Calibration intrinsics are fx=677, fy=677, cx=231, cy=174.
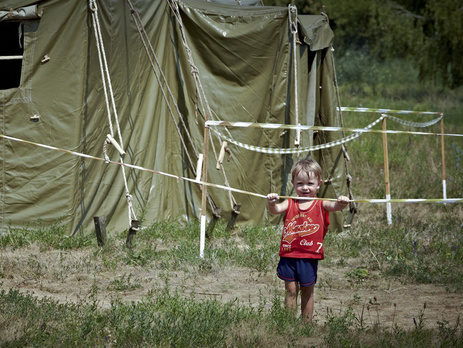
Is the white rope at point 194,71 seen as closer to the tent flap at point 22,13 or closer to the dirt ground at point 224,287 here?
the tent flap at point 22,13

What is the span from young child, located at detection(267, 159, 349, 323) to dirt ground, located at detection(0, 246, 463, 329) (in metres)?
0.51

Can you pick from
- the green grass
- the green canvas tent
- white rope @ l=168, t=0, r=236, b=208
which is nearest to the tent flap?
the green canvas tent

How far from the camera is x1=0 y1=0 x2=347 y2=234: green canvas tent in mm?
7383

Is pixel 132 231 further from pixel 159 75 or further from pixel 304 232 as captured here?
pixel 304 232

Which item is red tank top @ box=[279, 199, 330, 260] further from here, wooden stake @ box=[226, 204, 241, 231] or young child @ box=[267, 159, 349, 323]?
wooden stake @ box=[226, 204, 241, 231]

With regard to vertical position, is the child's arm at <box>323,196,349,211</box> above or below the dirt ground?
above

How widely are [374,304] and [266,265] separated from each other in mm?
1327

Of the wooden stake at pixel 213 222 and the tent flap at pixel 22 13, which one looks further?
the wooden stake at pixel 213 222

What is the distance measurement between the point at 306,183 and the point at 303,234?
14.0 inches

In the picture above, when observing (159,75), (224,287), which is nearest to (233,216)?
(159,75)

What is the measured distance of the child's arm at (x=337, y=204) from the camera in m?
4.53

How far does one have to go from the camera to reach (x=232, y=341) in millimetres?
4336

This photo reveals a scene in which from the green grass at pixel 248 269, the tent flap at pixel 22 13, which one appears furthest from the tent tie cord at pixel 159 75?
the tent flap at pixel 22 13

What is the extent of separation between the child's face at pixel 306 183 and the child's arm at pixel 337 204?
0.13 metres
